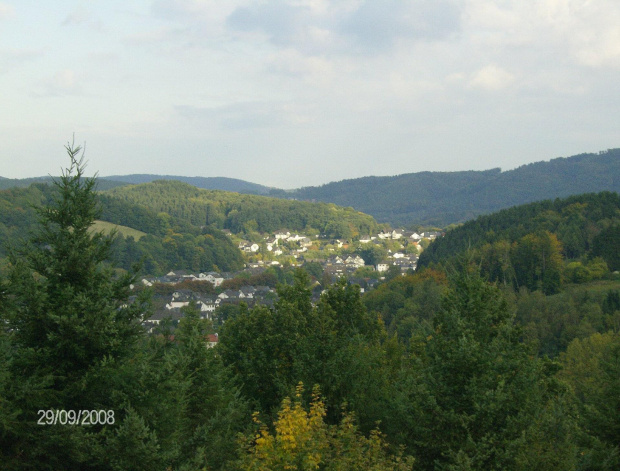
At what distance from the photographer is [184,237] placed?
5886 inches

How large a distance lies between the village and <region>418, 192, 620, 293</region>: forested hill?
14741mm

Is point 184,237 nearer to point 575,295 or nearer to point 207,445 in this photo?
point 575,295

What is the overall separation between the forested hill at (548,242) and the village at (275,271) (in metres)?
14.7

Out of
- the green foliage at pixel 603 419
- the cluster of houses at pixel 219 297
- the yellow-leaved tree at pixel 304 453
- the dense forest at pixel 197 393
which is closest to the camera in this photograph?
the yellow-leaved tree at pixel 304 453

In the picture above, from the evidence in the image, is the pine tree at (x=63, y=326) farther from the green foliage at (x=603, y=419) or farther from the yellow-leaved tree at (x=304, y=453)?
the green foliage at (x=603, y=419)

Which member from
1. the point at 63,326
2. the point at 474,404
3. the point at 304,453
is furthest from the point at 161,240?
the point at 304,453

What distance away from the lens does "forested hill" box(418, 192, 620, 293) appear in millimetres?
69562

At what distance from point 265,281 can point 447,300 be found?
97053 mm

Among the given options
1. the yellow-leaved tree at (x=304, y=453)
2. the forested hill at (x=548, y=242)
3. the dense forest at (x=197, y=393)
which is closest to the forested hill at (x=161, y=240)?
the forested hill at (x=548, y=242)

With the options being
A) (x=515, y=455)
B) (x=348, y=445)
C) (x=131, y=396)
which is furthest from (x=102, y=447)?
(x=515, y=455)

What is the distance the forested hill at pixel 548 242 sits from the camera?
69.6 m
